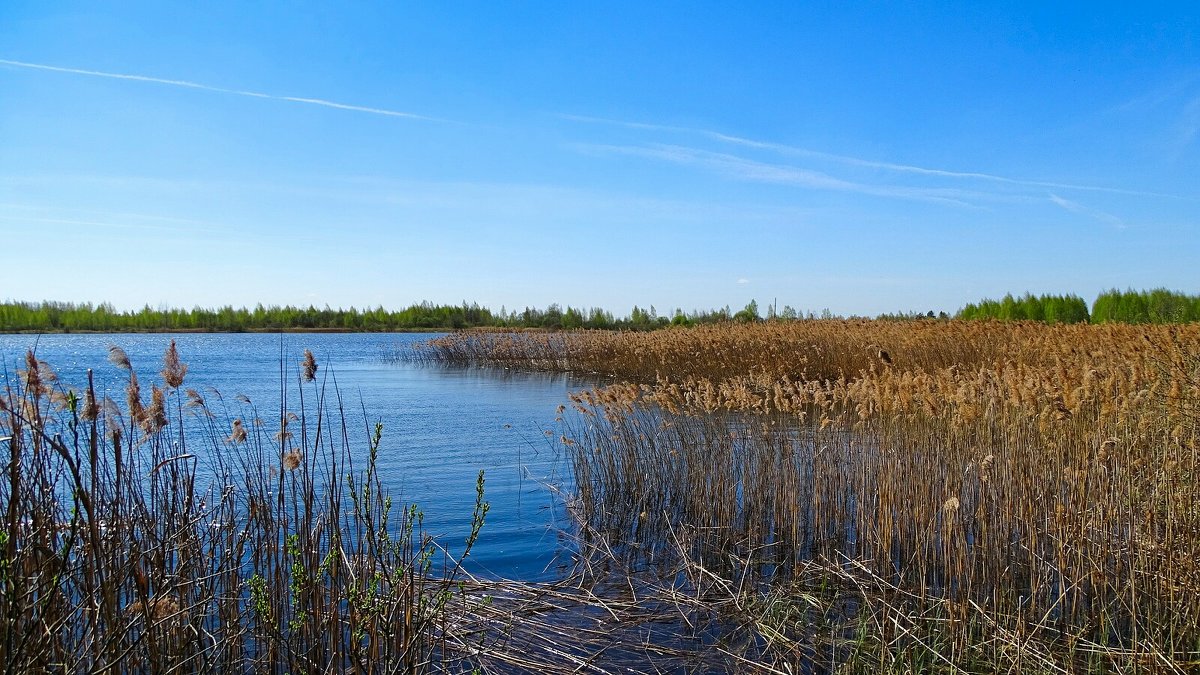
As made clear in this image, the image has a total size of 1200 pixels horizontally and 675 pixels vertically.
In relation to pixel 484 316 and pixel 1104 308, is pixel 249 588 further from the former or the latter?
pixel 484 316

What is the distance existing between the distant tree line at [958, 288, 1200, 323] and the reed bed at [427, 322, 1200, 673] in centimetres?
1659

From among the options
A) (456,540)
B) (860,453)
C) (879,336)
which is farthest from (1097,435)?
(879,336)

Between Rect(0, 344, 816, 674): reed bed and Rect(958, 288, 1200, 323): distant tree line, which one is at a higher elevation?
Rect(958, 288, 1200, 323): distant tree line

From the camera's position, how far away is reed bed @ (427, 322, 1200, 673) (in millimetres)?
4086

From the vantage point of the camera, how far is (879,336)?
16188 millimetres

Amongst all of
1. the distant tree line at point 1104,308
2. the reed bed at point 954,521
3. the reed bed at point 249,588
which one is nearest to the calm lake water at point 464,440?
the reed bed at point 249,588

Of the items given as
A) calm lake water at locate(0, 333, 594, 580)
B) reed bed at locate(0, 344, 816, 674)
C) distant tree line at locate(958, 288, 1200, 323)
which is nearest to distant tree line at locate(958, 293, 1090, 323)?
distant tree line at locate(958, 288, 1200, 323)

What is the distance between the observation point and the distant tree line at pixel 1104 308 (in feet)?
76.1

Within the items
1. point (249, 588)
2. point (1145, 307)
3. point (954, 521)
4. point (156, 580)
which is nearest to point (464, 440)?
point (249, 588)

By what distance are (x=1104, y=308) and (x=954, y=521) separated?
2599cm

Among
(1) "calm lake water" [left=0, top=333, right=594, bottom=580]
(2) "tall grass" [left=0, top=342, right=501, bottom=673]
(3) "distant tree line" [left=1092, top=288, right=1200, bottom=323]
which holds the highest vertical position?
(3) "distant tree line" [left=1092, top=288, right=1200, bottom=323]

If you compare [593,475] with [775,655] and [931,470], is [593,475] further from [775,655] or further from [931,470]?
A: [775,655]

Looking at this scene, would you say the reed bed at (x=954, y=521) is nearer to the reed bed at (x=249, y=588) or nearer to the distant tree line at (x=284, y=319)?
the reed bed at (x=249, y=588)

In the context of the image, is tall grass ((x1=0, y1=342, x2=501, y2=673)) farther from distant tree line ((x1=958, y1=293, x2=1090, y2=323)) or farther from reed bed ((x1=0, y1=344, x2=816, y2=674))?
distant tree line ((x1=958, y1=293, x2=1090, y2=323))
